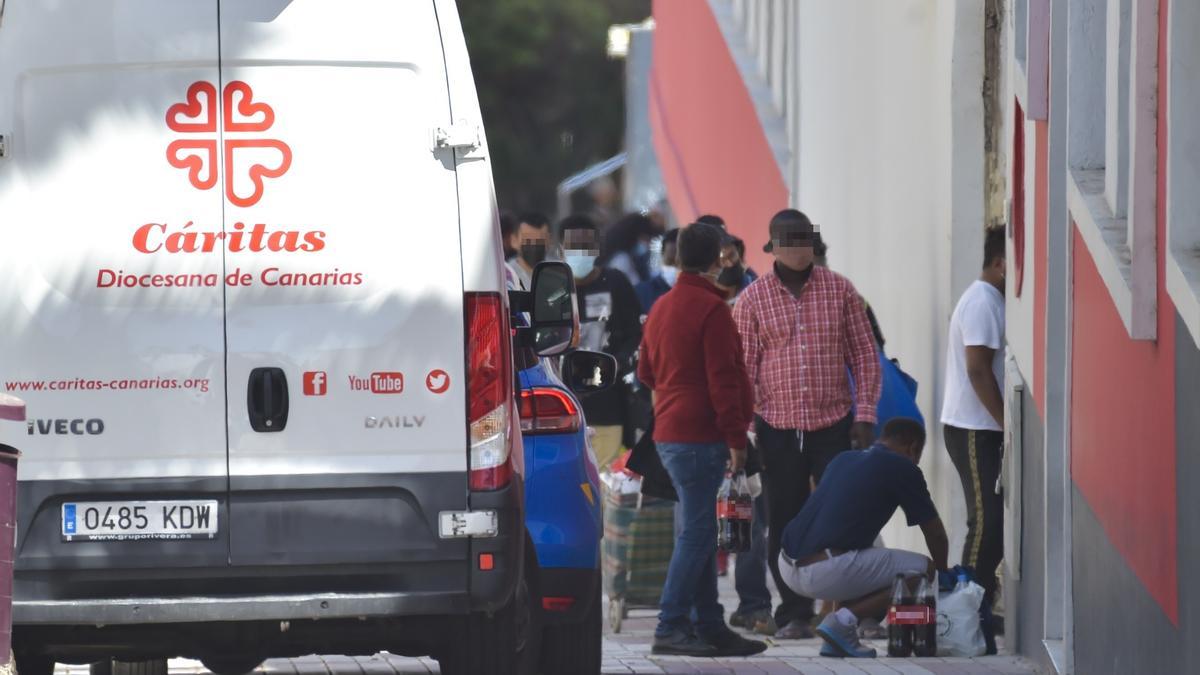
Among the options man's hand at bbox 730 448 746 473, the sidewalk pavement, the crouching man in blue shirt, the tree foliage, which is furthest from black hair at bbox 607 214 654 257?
the tree foliage

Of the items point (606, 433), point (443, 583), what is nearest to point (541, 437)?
point (443, 583)

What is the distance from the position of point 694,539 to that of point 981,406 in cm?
160

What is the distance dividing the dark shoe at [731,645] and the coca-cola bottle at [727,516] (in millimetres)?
422

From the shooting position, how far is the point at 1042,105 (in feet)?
29.9

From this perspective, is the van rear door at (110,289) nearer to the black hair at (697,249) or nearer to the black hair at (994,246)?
the black hair at (697,249)

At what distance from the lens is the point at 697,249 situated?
1009 cm

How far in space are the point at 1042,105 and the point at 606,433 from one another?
473 cm

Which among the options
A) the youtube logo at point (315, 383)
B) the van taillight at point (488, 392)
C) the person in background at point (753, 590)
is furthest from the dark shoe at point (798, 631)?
the youtube logo at point (315, 383)

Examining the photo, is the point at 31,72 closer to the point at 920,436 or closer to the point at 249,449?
the point at 249,449

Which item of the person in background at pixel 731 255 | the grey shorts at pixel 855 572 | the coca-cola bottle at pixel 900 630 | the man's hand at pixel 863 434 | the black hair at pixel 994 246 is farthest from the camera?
the person in background at pixel 731 255

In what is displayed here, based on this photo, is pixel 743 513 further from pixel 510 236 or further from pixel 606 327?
pixel 510 236

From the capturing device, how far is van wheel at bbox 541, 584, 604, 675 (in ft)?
27.8

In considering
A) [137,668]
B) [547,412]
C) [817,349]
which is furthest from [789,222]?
[137,668]

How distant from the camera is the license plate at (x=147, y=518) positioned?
22.6ft
